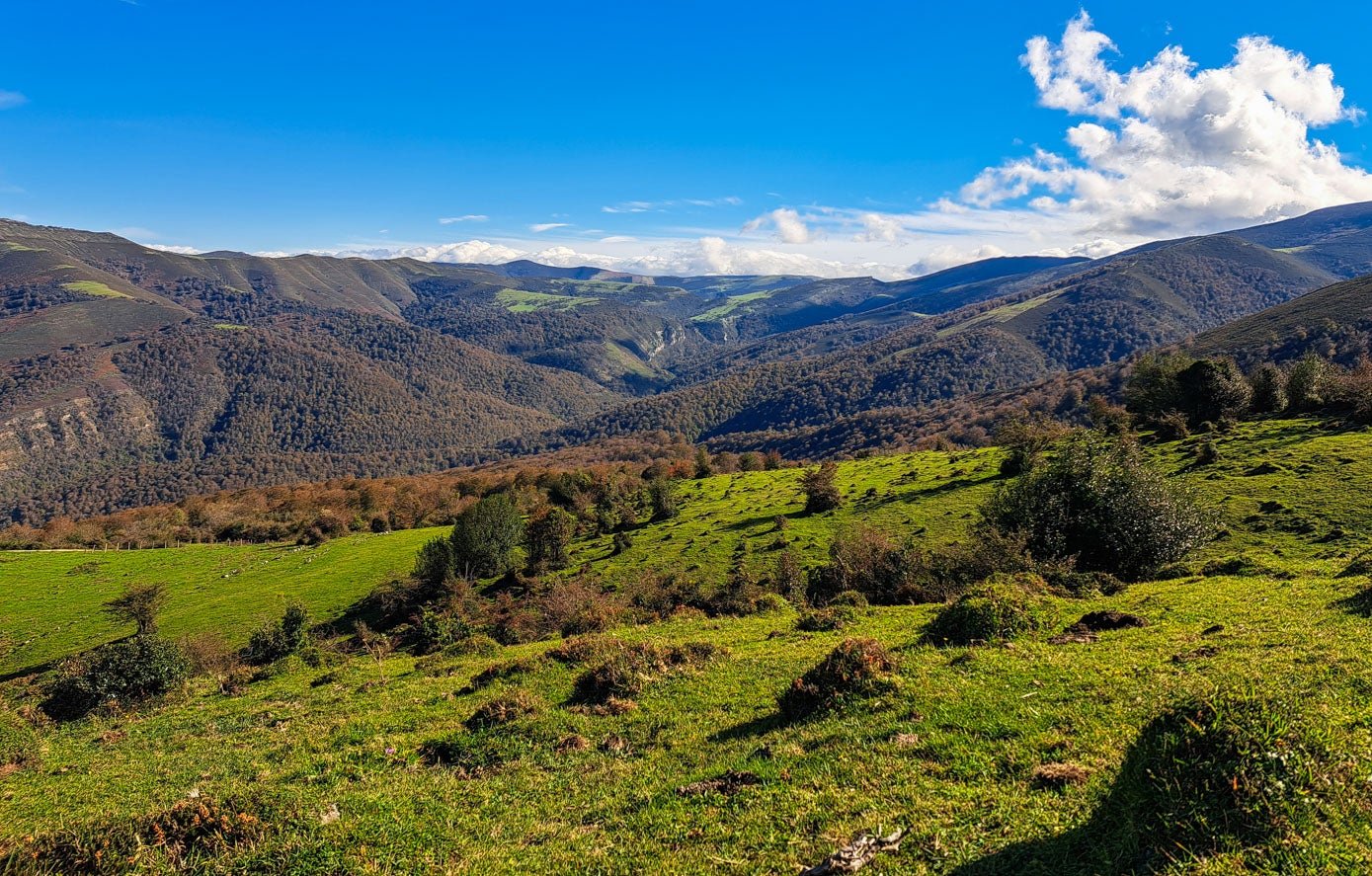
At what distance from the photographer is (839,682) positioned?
14430mm

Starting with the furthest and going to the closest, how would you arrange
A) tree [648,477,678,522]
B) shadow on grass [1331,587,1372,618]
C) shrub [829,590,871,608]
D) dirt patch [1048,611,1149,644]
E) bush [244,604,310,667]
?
1. tree [648,477,678,522]
2. bush [244,604,310,667]
3. shrub [829,590,871,608]
4. dirt patch [1048,611,1149,644]
5. shadow on grass [1331,587,1372,618]

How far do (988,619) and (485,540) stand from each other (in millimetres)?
54765

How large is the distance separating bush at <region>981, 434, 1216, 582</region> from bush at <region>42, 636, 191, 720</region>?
41777 mm

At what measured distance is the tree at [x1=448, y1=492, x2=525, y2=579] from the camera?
202ft

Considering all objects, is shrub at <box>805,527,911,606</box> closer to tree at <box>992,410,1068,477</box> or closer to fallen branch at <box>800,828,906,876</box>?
fallen branch at <box>800,828,906,876</box>

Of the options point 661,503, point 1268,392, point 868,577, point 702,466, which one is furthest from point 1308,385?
point 702,466

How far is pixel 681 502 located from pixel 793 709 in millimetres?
67753

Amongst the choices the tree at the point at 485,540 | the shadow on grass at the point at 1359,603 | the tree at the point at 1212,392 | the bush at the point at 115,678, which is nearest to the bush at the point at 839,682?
the shadow on grass at the point at 1359,603

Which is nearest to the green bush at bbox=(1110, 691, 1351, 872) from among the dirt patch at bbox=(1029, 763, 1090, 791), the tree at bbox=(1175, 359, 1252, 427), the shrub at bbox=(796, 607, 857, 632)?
the dirt patch at bbox=(1029, 763, 1090, 791)

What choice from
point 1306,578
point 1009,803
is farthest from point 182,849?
point 1306,578

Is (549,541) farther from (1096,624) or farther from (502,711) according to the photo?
(1096,624)

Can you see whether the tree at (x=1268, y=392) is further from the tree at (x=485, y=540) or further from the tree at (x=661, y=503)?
the tree at (x=485, y=540)

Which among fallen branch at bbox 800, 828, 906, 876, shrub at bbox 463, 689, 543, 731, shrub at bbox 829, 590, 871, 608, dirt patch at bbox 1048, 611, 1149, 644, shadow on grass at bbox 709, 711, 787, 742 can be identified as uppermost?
fallen branch at bbox 800, 828, 906, 876

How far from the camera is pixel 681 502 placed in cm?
8194
